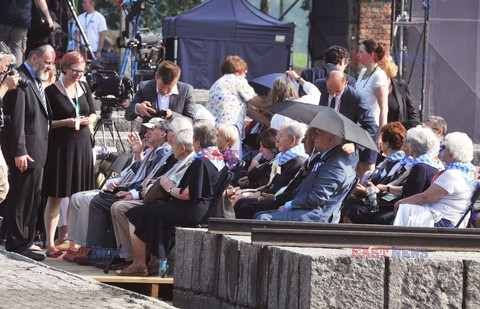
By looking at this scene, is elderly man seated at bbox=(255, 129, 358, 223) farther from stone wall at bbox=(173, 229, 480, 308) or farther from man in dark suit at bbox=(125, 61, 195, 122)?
man in dark suit at bbox=(125, 61, 195, 122)

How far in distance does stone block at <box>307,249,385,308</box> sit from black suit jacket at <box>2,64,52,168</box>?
4277 millimetres

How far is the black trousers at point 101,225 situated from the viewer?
34.4ft

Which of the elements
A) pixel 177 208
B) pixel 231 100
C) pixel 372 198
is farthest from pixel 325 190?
pixel 231 100

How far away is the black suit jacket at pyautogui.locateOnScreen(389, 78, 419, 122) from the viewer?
42.0 ft

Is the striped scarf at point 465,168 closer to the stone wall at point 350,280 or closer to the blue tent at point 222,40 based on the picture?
the stone wall at point 350,280

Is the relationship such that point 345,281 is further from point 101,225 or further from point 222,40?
point 222,40

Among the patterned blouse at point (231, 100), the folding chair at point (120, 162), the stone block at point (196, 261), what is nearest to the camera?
the stone block at point (196, 261)

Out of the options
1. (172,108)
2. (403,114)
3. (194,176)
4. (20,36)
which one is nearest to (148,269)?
(194,176)

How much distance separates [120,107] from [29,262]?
5.07 m

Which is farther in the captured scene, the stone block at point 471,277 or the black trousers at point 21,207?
the black trousers at point 21,207

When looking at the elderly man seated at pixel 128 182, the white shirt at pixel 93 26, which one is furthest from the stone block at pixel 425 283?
the white shirt at pixel 93 26

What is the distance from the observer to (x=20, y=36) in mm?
15188

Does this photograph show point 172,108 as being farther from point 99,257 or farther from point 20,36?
point 20,36

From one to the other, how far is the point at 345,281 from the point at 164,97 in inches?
227
